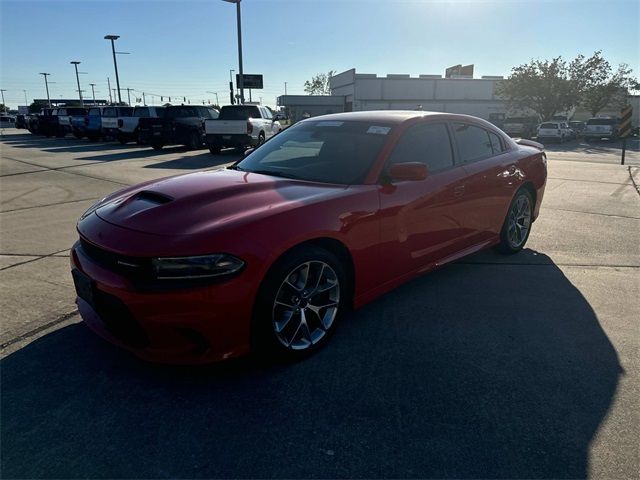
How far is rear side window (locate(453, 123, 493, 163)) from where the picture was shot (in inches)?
167

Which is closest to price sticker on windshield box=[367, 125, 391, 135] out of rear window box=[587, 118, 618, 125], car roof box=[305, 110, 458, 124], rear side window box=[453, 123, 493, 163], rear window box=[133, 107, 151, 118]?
car roof box=[305, 110, 458, 124]

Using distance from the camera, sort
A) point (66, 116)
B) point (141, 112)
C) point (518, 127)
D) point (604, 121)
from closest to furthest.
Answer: point (141, 112), point (66, 116), point (604, 121), point (518, 127)

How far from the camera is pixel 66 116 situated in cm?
2630

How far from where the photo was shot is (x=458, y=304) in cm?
382

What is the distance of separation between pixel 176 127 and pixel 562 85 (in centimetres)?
4267

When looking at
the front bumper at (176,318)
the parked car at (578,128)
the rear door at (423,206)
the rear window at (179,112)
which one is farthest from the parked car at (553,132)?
the front bumper at (176,318)

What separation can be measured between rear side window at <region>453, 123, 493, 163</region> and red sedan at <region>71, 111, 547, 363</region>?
2 cm

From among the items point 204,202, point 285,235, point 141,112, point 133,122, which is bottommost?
point 285,235

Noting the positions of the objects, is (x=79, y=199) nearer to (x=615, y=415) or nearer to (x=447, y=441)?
(x=447, y=441)

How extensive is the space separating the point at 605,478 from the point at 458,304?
1877mm

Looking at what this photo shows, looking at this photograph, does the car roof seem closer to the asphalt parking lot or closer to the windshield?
the windshield

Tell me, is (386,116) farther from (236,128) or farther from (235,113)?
(235,113)

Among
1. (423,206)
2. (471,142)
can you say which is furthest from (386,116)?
(471,142)

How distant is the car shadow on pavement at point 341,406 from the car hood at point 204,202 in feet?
3.08
